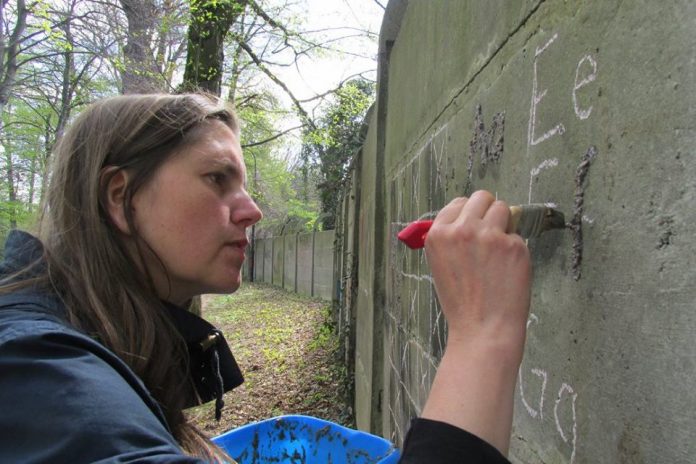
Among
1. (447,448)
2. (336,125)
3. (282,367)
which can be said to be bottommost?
(282,367)

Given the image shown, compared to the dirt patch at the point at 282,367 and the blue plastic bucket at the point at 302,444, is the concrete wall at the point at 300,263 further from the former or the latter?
the blue plastic bucket at the point at 302,444

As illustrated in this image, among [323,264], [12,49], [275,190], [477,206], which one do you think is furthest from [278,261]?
[477,206]

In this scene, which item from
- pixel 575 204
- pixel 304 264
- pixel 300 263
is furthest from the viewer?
pixel 300 263

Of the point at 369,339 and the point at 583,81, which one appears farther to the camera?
the point at 369,339

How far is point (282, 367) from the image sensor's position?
8562mm

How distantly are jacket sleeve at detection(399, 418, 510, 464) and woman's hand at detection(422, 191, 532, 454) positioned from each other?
23 millimetres

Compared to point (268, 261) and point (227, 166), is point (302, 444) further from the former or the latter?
point (268, 261)

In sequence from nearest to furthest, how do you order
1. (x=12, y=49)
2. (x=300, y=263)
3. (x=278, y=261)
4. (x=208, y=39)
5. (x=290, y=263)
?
(x=208, y=39), (x=12, y=49), (x=300, y=263), (x=290, y=263), (x=278, y=261)

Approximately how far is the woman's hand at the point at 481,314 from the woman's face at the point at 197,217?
737 millimetres

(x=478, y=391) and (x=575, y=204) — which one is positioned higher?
(x=575, y=204)

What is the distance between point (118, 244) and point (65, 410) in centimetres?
67

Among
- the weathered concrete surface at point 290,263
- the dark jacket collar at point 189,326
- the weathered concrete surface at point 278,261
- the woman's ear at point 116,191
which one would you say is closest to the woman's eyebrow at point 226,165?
the woman's ear at point 116,191

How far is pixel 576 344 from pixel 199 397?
3.50ft

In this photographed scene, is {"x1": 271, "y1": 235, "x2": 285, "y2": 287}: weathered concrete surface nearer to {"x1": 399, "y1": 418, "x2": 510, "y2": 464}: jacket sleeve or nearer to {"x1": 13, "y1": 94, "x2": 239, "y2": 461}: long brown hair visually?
{"x1": 13, "y1": 94, "x2": 239, "y2": 461}: long brown hair
